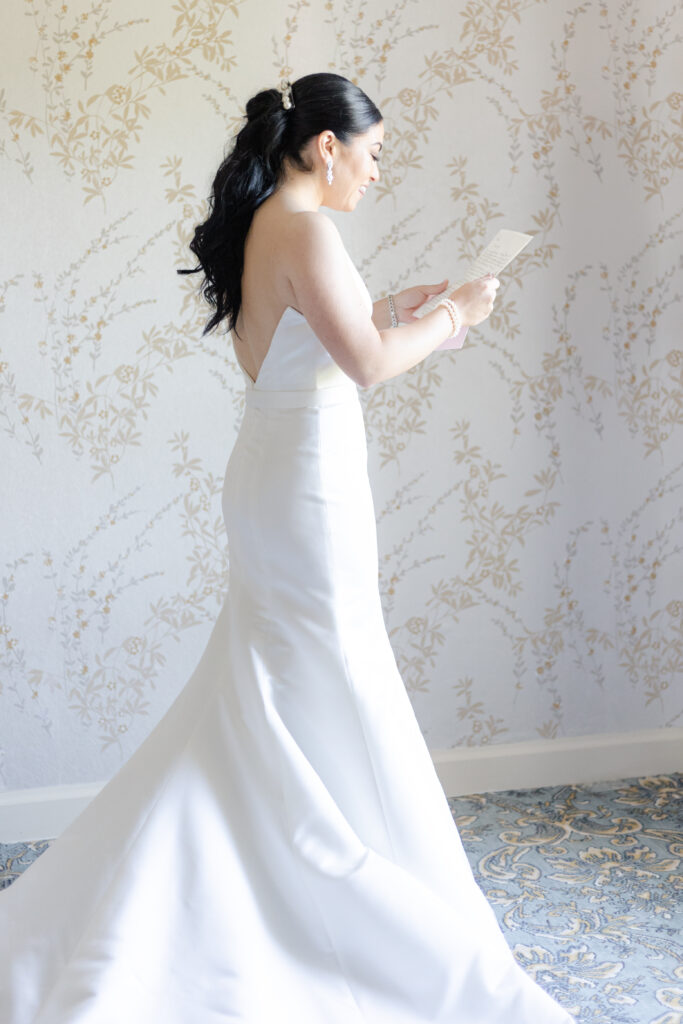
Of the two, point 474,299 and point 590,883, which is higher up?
point 474,299

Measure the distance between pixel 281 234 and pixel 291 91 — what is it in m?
0.28

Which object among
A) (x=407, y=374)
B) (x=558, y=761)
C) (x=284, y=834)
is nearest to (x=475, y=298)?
(x=407, y=374)

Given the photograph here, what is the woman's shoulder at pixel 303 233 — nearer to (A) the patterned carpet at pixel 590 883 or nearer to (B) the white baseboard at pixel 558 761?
(A) the patterned carpet at pixel 590 883

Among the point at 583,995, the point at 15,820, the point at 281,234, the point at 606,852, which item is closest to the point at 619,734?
the point at 606,852

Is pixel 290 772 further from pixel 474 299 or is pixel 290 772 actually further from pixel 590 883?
pixel 590 883

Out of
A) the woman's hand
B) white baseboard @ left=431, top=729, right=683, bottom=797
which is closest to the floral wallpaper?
white baseboard @ left=431, top=729, right=683, bottom=797

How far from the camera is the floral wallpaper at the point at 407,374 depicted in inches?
97.0

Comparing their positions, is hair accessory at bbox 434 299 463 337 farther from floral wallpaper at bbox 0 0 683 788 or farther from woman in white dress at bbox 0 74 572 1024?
floral wallpaper at bbox 0 0 683 788

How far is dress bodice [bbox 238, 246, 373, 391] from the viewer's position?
5.59 ft

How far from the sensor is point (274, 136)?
5.71 feet

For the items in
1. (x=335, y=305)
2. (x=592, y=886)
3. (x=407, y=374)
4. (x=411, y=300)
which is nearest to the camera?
(x=335, y=305)

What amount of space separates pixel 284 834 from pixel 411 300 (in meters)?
1.12

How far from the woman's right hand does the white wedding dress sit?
9.6 inches

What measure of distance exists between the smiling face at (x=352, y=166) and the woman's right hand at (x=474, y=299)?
26 centimetres
